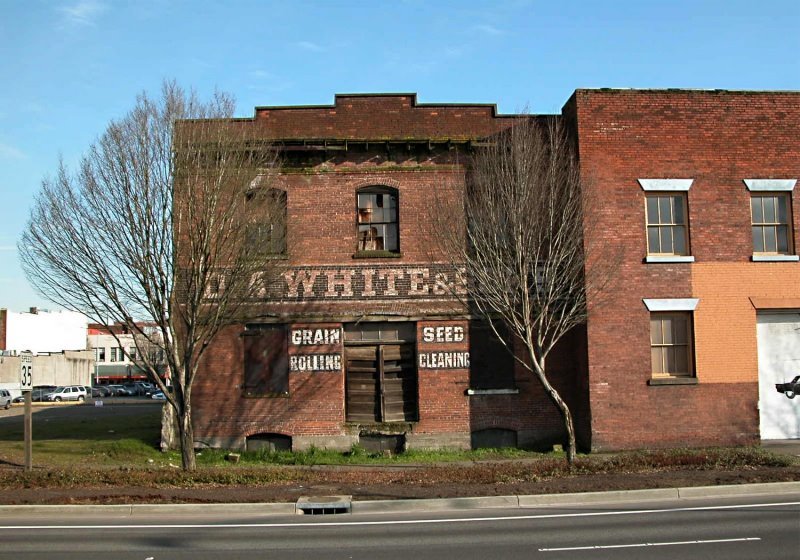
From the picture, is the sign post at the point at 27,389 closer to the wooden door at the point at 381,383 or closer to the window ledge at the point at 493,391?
the wooden door at the point at 381,383

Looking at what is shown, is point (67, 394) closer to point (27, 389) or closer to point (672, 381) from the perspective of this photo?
point (27, 389)

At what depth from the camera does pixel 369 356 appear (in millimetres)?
19344

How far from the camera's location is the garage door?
1869 centimetres

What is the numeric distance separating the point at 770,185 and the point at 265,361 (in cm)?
1377

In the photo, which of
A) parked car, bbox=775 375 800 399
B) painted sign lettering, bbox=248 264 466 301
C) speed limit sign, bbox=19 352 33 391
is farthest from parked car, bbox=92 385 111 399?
parked car, bbox=775 375 800 399

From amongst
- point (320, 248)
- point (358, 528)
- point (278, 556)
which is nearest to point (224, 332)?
point (320, 248)

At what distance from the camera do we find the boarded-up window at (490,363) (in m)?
19.1

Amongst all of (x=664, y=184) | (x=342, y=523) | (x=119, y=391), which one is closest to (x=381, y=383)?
(x=342, y=523)

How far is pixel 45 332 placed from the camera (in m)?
73.2

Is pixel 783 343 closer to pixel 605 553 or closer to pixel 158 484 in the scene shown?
pixel 605 553

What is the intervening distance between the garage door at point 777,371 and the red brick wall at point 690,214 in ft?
1.79

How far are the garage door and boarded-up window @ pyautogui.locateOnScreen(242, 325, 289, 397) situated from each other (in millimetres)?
12226

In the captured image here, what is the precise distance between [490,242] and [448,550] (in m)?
8.18

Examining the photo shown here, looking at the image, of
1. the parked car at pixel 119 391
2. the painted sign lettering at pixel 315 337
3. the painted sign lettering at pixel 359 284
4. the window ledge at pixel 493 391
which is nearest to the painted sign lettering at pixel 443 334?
the painted sign lettering at pixel 359 284
